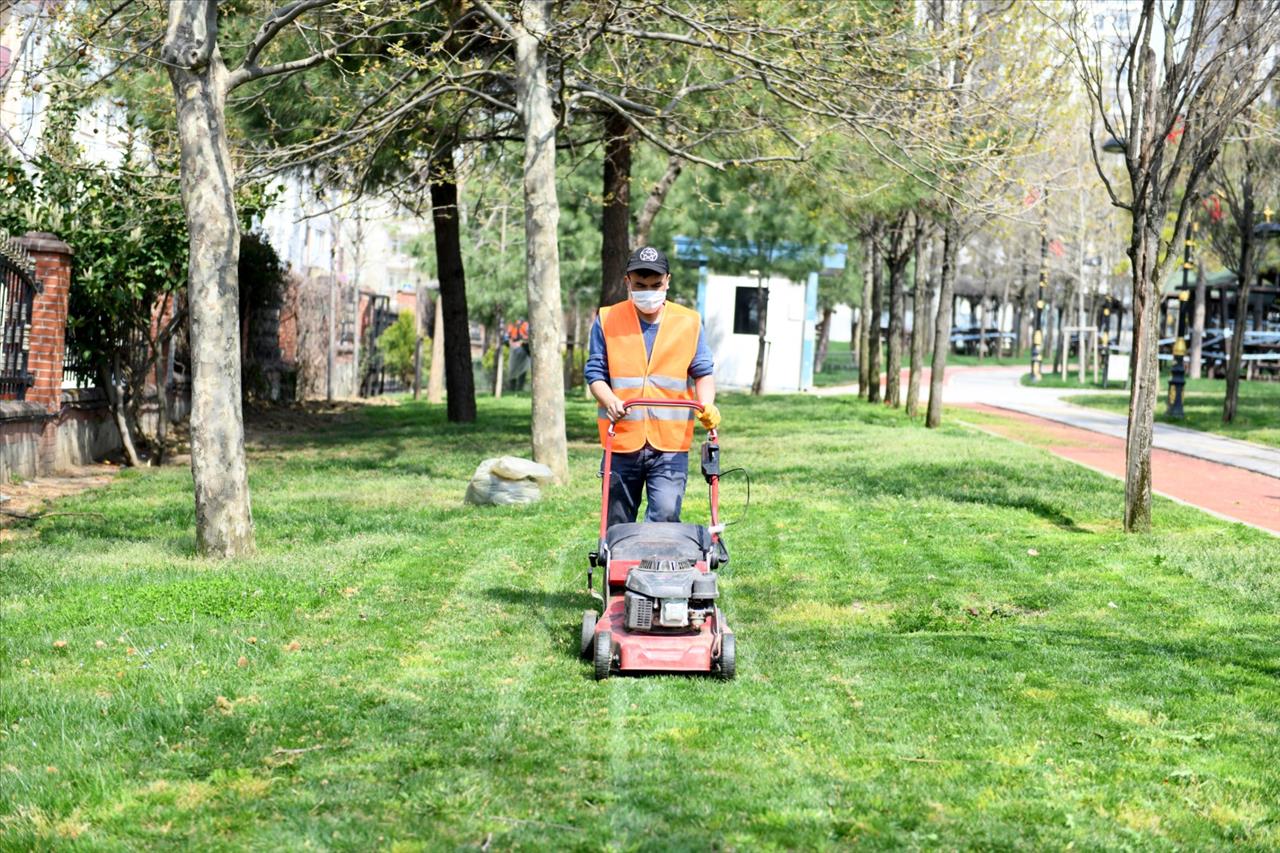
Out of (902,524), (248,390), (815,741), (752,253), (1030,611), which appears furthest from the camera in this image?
(752,253)

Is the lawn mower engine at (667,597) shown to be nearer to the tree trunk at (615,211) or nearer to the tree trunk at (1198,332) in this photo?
the tree trunk at (615,211)

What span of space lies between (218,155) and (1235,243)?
125 ft

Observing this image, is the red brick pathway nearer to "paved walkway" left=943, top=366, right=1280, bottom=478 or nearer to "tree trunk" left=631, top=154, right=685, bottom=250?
Result: "paved walkway" left=943, top=366, right=1280, bottom=478

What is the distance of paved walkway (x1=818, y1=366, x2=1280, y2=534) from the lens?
49.4ft

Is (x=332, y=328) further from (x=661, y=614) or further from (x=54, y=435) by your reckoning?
(x=661, y=614)

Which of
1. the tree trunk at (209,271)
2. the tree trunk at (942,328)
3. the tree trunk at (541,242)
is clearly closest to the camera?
the tree trunk at (209,271)

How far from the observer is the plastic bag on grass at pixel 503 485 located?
13.5 m

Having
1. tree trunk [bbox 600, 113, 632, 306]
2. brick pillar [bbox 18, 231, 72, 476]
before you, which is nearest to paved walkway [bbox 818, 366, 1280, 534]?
tree trunk [bbox 600, 113, 632, 306]

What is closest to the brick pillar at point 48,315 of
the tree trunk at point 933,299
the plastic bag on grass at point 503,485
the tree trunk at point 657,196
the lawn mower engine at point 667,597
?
the plastic bag on grass at point 503,485

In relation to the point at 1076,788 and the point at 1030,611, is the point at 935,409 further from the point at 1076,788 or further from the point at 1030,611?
the point at 1076,788

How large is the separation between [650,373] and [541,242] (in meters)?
8.02

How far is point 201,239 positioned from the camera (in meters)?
10.0

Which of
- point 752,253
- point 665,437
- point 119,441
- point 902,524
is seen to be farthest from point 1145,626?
point 752,253

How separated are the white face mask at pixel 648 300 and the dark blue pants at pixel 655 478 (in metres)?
0.68
